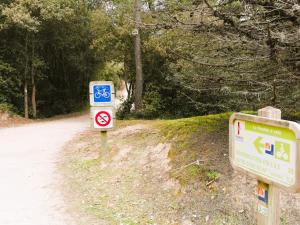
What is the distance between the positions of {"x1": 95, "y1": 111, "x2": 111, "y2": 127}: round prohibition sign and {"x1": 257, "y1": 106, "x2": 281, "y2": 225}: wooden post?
4.22 m

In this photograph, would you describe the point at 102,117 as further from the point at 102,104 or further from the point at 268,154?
the point at 268,154

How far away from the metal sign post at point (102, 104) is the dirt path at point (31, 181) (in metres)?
1.33

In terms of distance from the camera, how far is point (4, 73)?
17.1 m

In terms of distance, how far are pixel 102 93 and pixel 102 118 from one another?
441 millimetres

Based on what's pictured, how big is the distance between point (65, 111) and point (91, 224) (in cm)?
1838

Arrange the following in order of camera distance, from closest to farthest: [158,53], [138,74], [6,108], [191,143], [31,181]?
[191,143]
[31,181]
[138,74]
[158,53]
[6,108]

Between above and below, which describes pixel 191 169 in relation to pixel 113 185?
above

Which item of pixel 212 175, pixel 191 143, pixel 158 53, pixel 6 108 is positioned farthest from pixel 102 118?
pixel 6 108

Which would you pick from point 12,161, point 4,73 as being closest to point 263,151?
point 12,161

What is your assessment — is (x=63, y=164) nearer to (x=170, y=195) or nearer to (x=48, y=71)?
(x=170, y=195)

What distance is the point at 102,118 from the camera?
6.44 m

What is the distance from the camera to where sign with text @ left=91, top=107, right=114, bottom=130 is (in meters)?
6.41

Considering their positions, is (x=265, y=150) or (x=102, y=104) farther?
(x=102, y=104)

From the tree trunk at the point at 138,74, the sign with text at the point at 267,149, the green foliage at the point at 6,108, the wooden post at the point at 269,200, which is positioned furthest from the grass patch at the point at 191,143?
the green foliage at the point at 6,108
